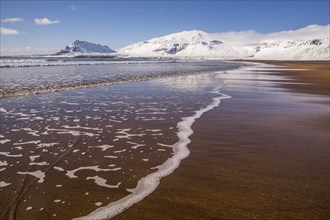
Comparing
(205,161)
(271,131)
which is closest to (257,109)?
(271,131)

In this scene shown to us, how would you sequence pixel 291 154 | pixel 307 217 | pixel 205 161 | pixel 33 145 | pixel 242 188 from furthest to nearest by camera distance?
pixel 33 145
pixel 291 154
pixel 205 161
pixel 242 188
pixel 307 217

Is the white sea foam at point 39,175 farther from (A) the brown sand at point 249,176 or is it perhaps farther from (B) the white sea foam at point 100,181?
(A) the brown sand at point 249,176

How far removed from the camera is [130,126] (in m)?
10.5

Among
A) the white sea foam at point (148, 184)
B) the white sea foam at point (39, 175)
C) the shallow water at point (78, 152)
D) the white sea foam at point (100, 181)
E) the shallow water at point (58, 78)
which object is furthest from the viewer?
the shallow water at point (58, 78)

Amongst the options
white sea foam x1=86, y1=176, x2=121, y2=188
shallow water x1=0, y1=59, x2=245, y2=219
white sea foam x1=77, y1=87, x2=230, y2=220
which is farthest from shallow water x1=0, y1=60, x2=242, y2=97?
white sea foam x1=86, y1=176, x2=121, y2=188

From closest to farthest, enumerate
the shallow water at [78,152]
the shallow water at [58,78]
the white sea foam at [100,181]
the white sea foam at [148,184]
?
1. the white sea foam at [148,184]
2. the shallow water at [78,152]
3. the white sea foam at [100,181]
4. the shallow water at [58,78]

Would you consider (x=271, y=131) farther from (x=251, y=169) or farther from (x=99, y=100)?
(x=99, y=100)

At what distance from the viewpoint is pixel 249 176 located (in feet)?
19.9


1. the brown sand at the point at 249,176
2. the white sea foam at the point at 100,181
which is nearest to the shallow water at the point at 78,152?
the white sea foam at the point at 100,181

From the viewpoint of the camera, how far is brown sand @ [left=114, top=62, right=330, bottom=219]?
15.5ft

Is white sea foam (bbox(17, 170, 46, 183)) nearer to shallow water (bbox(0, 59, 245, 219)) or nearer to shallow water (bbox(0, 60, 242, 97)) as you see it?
shallow water (bbox(0, 59, 245, 219))

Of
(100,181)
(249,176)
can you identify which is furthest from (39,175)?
(249,176)

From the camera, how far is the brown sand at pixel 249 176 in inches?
186

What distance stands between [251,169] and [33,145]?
17.8ft
